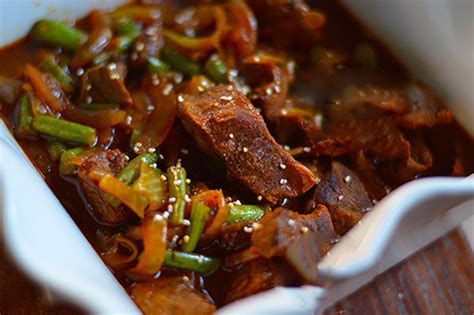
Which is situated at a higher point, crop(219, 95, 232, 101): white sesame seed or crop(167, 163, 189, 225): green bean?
crop(219, 95, 232, 101): white sesame seed

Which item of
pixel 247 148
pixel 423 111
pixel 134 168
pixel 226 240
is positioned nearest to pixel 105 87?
pixel 134 168

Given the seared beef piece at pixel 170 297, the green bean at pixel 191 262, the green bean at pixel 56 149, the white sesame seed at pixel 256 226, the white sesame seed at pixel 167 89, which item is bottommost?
the seared beef piece at pixel 170 297

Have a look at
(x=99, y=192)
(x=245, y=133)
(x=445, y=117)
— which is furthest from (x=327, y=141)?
(x=99, y=192)

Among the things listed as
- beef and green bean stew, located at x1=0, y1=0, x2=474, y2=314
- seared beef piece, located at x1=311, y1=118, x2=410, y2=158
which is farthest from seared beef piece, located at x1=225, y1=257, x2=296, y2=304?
seared beef piece, located at x1=311, y1=118, x2=410, y2=158

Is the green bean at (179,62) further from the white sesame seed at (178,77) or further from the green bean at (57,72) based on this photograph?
the green bean at (57,72)

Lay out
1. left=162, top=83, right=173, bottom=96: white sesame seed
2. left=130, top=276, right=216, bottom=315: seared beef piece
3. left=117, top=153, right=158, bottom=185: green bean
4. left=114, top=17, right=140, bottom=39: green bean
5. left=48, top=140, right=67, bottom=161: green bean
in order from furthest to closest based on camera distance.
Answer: left=114, top=17, right=140, bottom=39: green bean < left=162, top=83, right=173, bottom=96: white sesame seed < left=48, top=140, right=67, bottom=161: green bean < left=117, top=153, right=158, bottom=185: green bean < left=130, top=276, right=216, bottom=315: seared beef piece

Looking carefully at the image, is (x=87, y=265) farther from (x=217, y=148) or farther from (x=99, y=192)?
(x=217, y=148)

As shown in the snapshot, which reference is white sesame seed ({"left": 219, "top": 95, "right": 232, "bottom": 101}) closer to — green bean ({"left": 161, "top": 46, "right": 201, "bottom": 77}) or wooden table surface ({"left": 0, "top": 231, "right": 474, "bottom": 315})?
green bean ({"left": 161, "top": 46, "right": 201, "bottom": 77})

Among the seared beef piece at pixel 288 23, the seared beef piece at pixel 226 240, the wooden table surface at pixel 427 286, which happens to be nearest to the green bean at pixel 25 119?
the seared beef piece at pixel 226 240

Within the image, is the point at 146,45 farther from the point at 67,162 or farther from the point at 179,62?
the point at 67,162
